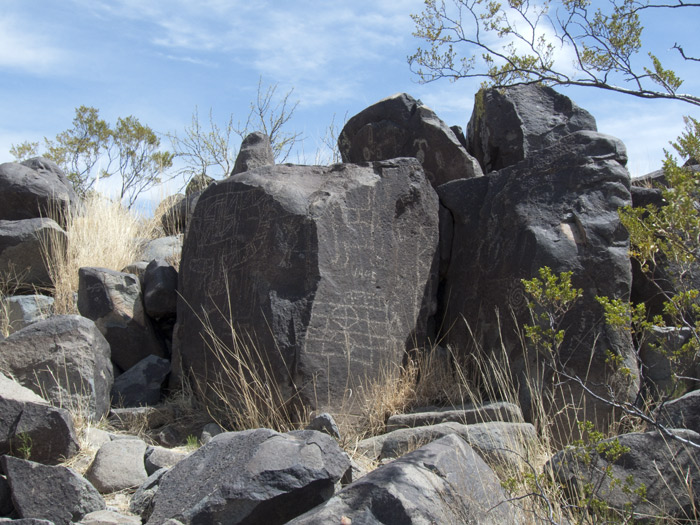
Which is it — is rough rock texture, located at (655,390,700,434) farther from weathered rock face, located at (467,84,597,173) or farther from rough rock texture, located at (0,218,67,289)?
rough rock texture, located at (0,218,67,289)

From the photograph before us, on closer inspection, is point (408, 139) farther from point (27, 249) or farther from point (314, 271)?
point (27, 249)

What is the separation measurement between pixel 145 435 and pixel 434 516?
2.78m

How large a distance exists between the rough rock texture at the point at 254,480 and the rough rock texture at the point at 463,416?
1292 mm

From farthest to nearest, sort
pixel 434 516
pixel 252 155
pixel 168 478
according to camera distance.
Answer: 1. pixel 252 155
2. pixel 168 478
3. pixel 434 516

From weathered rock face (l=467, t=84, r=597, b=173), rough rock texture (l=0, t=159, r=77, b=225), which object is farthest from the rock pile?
rough rock texture (l=0, t=159, r=77, b=225)

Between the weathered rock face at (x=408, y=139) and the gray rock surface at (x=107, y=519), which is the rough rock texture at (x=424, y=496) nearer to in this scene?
the gray rock surface at (x=107, y=519)

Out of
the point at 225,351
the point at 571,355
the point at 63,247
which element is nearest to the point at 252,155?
the point at 63,247

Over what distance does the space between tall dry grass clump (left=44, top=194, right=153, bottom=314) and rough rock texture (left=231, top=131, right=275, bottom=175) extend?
1394mm

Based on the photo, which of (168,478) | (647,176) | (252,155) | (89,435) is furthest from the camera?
(252,155)

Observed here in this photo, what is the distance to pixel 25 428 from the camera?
4.21 meters

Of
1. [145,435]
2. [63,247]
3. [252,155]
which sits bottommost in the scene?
[145,435]

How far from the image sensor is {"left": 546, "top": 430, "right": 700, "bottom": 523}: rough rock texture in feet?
11.0

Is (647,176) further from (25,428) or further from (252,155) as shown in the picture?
(25,428)

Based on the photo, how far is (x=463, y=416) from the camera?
479 centimetres
